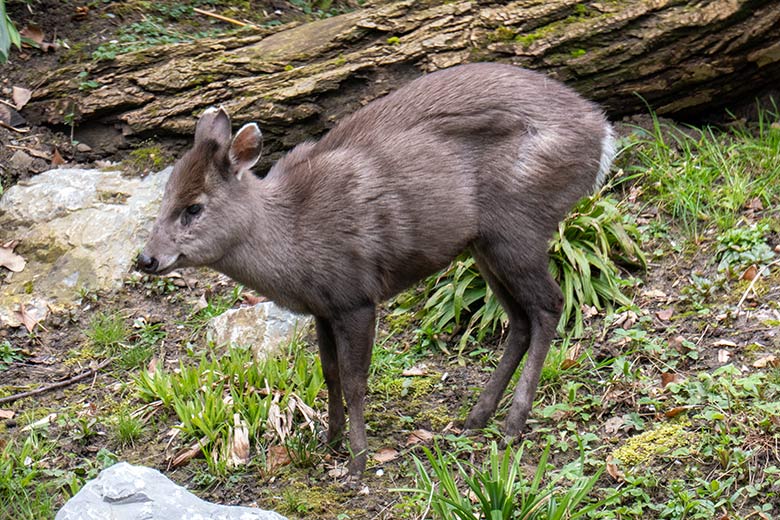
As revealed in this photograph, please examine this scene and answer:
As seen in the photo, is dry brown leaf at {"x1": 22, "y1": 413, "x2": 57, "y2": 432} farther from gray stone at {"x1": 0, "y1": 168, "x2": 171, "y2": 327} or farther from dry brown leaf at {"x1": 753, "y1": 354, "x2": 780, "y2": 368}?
dry brown leaf at {"x1": 753, "y1": 354, "x2": 780, "y2": 368}

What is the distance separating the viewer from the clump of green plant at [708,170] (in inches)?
263

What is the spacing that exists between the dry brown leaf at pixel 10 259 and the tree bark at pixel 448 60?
46.3 inches

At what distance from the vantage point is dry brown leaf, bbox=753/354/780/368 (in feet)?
17.6

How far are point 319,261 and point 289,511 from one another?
123cm

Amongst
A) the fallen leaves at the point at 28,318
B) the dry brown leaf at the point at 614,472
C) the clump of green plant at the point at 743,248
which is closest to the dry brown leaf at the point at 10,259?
the fallen leaves at the point at 28,318

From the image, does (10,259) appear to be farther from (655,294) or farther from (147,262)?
(655,294)

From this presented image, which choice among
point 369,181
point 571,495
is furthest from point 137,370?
point 571,495

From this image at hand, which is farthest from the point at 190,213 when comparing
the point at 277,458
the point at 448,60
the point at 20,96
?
the point at 20,96

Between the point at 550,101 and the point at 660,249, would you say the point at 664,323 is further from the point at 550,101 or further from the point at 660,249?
the point at 550,101

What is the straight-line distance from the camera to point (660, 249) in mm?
6598

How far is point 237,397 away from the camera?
5.43 meters

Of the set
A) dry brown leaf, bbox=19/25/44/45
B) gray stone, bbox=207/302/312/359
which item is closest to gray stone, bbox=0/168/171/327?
gray stone, bbox=207/302/312/359

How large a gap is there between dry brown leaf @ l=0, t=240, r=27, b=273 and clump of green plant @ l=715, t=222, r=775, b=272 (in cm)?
473

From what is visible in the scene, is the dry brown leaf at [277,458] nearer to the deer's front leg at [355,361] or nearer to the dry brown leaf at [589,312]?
the deer's front leg at [355,361]
